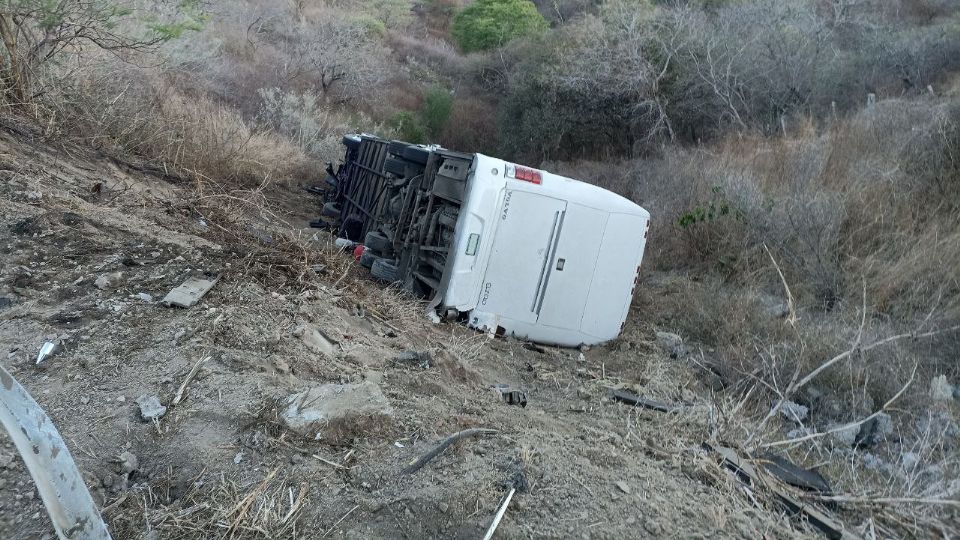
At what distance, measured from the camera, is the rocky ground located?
125 inches

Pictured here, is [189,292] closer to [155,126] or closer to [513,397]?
[513,397]

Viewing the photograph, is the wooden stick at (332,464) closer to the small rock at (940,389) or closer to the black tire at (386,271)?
the black tire at (386,271)

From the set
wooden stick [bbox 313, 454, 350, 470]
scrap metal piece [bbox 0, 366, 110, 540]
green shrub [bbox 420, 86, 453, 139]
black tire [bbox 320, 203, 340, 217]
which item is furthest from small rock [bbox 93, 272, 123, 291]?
green shrub [bbox 420, 86, 453, 139]

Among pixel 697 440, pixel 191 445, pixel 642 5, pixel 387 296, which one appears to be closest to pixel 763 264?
pixel 387 296

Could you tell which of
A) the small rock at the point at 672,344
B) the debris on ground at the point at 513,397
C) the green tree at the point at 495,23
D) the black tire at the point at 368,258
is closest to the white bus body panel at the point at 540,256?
the small rock at the point at 672,344

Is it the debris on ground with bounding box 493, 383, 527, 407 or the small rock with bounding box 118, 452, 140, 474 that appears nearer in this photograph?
the small rock with bounding box 118, 452, 140, 474

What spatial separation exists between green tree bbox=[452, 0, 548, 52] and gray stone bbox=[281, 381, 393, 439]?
34321 millimetres

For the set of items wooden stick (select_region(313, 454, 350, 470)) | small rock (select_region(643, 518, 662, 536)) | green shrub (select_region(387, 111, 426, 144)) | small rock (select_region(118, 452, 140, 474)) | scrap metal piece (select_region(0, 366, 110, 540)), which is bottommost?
green shrub (select_region(387, 111, 426, 144))

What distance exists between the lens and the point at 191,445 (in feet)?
11.6

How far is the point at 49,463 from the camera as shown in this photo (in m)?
2.31

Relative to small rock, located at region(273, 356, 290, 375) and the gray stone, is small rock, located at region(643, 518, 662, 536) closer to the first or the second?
the gray stone

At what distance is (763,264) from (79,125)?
9428 mm

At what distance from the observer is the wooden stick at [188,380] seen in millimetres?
3895

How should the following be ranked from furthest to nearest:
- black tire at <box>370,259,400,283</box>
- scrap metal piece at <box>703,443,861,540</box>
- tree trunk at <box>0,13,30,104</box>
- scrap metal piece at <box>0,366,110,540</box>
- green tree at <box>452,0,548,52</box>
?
green tree at <box>452,0,548,52</box> < tree trunk at <box>0,13,30,104</box> < black tire at <box>370,259,400,283</box> < scrap metal piece at <box>703,443,861,540</box> < scrap metal piece at <box>0,366,110,540</box>
